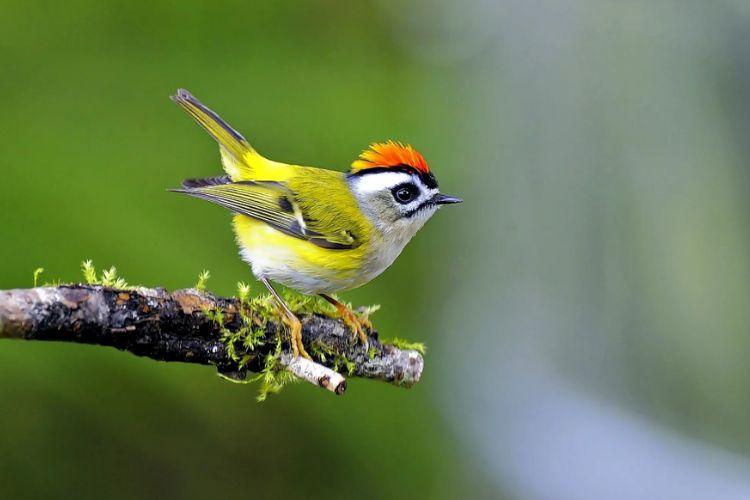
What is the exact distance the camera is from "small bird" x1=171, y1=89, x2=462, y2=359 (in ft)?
9.36

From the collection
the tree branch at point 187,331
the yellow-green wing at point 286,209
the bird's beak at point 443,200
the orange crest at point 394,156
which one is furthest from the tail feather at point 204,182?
the bird's beak at point 443,200

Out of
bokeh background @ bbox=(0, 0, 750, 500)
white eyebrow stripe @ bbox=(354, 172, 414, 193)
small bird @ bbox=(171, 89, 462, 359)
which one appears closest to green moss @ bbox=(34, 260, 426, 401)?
small bird @ bbox=(171, 89, 462, 359)

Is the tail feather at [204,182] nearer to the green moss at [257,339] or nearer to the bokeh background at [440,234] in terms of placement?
the bokeh background at [440,234]

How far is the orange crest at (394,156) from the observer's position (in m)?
3.04

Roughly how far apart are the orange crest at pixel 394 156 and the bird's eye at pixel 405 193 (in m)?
0.08

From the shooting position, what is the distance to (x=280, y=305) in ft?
7.99

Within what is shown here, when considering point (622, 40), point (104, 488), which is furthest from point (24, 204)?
point (622, 40)

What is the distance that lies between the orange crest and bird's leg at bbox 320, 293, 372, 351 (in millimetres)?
526

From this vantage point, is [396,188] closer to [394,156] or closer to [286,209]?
[394,156]

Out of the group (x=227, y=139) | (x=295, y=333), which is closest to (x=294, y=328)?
(x=295, y=333)

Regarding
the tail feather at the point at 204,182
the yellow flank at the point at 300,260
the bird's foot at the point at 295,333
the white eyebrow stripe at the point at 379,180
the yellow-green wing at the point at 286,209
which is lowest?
the bird's foot at the point at 295,333

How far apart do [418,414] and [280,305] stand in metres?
1.73

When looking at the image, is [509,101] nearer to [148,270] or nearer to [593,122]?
[593,122]

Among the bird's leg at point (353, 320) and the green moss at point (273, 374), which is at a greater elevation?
the bird's leg at point (353, 320)
